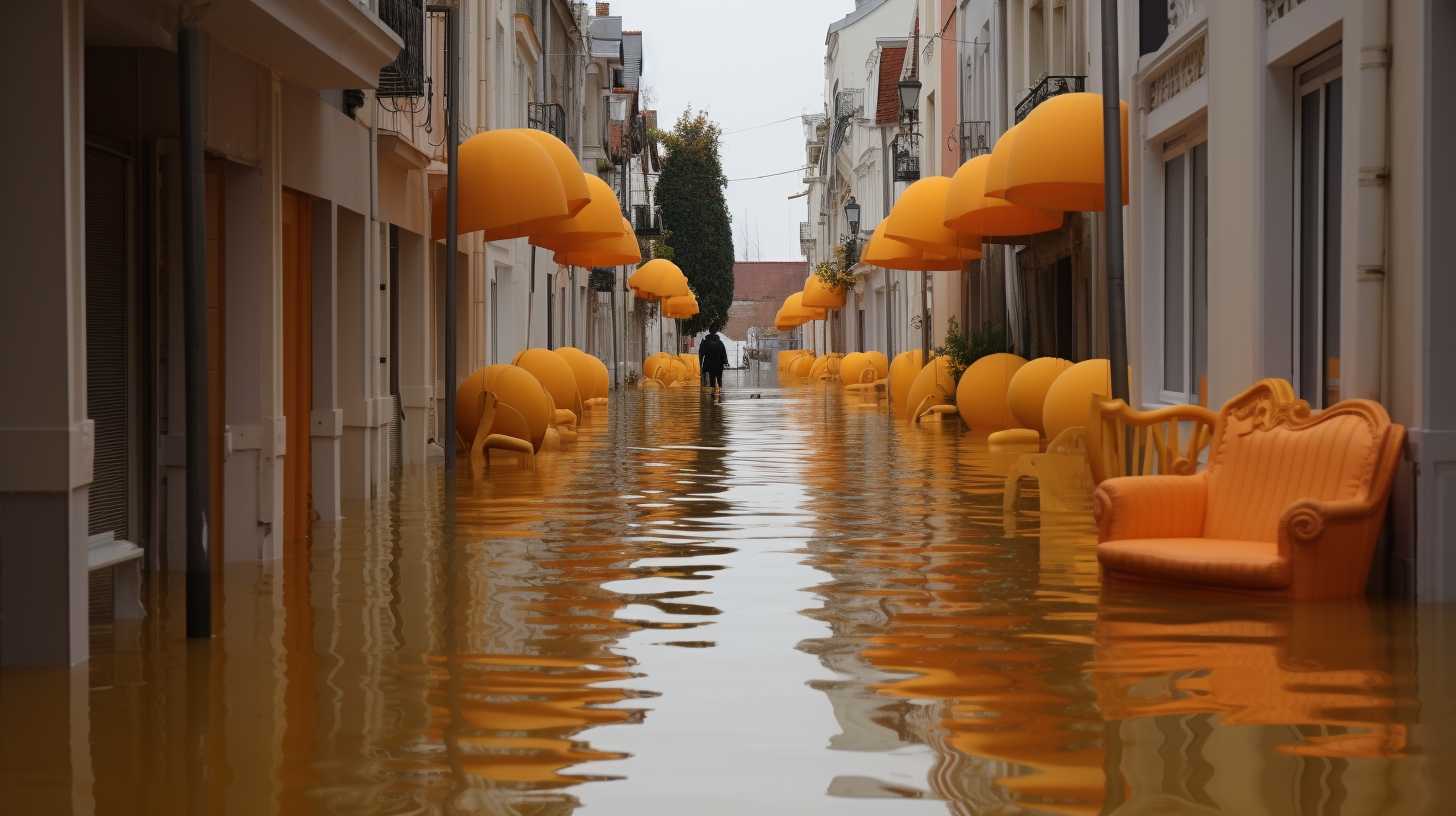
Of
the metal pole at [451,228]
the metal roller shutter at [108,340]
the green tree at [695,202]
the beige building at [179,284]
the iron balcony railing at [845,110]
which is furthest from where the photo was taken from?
the green tree at [695,202]

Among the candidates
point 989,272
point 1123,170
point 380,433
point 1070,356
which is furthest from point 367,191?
point 989,272

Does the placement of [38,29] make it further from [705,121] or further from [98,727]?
[705,121]

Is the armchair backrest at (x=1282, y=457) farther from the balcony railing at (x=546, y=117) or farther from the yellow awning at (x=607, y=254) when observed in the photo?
the balcony railing at (x=546, y=117)

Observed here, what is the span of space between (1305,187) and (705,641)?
541 centimetres

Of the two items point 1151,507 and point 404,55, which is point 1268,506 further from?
point 404,55

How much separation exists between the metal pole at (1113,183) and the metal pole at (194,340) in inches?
332

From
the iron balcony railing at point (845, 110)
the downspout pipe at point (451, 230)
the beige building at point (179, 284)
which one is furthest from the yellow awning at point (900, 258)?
the iron balcony railing at point (845, 110)

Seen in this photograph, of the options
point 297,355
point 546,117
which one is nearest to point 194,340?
point 297,355

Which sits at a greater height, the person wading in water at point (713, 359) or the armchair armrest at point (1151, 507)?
the person wading in water at point (713, 359)

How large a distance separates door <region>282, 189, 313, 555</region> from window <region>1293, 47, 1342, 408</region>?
6.54 metres

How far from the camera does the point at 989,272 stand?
1201 inches

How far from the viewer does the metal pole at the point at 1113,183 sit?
47.8 feet

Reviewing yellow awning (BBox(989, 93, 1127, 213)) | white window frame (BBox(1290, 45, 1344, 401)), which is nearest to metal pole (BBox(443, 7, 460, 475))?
yellow awning (BBox(989, 93, 1127, 213))

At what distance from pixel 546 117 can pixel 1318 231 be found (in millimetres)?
22432
